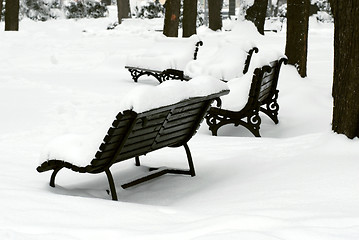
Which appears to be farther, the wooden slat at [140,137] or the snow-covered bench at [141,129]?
the wooden slat at [140,137]

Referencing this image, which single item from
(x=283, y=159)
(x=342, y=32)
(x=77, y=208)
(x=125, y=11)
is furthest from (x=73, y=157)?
(x=125, y=11)

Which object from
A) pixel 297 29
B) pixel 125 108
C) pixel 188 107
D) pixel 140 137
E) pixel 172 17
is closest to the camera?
pixel 125 108

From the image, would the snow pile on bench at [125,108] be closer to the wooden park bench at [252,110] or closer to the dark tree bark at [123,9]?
the wooden park bench at [252,110]

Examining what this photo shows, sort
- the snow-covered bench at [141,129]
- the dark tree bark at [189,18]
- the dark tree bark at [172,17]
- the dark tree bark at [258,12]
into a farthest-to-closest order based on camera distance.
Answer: the dark tree bark at [258,12] → the dark tree bark at [189,18] → the dark tree bark at [172,17] → the snow-covered bench at [141,129]

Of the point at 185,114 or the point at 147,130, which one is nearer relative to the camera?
the point at 147,130

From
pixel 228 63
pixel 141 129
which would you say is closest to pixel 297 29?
pixel 228 63

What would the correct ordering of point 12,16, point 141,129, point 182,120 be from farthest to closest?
point 12,16 → point 182,120 → point 141,129

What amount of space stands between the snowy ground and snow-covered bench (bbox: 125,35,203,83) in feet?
6.39

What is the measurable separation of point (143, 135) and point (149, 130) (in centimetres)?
7

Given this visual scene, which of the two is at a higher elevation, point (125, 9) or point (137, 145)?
point (137, 145)

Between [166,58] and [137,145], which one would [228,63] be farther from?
[137,145]

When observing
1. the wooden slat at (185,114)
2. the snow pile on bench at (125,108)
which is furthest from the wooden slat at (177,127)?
the snow pile on bench at (125,108)

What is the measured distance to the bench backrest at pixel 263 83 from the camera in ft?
28.2

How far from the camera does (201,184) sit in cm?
619
